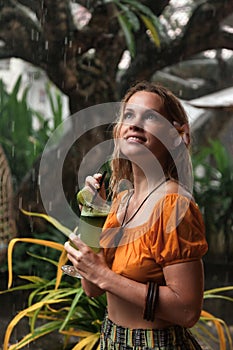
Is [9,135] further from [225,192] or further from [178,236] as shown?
[178,236]

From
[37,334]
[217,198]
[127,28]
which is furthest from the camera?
[217,198]

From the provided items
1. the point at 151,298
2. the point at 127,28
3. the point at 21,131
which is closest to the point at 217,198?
the point at 21,131

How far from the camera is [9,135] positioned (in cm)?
452

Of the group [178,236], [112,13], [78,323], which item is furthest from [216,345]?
[178,236]

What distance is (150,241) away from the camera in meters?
1.36

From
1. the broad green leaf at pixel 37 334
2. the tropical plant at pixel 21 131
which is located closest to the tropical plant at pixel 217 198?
the tropical plant at pixel 21 131

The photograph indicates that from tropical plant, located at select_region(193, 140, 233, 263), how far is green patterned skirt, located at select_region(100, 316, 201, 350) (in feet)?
9.67

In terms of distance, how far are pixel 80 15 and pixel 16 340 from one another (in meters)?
1.99

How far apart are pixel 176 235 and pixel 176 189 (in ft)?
0.36

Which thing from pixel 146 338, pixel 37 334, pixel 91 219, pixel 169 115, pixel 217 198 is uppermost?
pixel 169 115

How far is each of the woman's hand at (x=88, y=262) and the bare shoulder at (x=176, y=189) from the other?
0.20 meters

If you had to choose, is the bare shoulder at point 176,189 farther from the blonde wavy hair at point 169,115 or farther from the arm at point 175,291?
the arm at point 175,291

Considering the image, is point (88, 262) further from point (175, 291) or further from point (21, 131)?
point (21, 131)

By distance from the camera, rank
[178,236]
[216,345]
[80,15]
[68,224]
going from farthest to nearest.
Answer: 1. [80,15]
2. [68,224]
3. [216,345]
4. [178,236]
